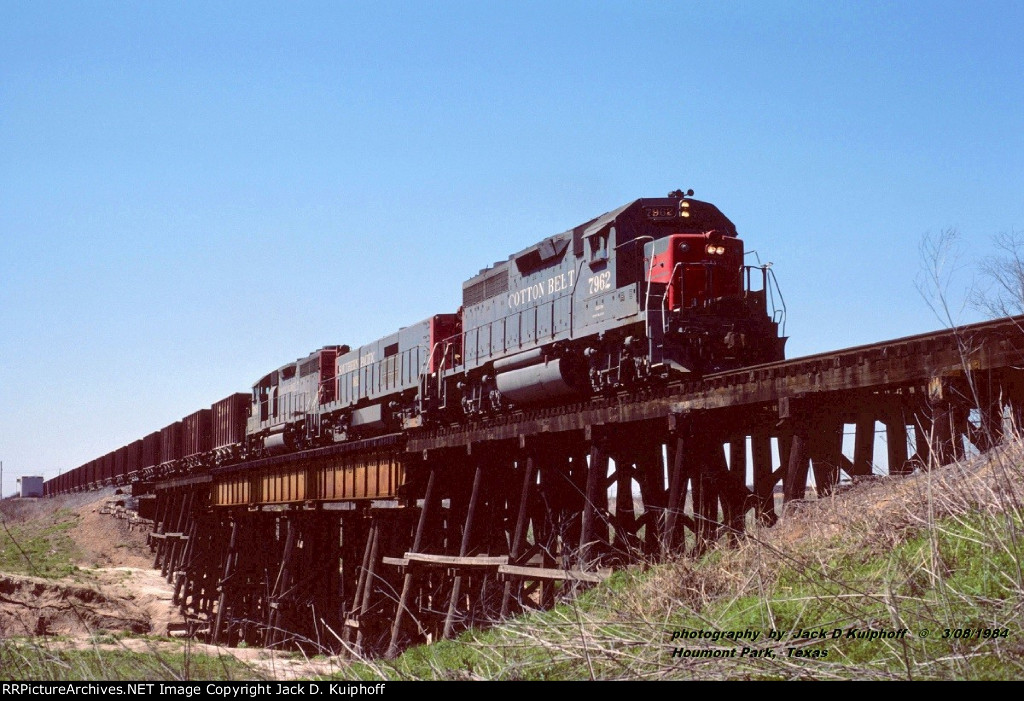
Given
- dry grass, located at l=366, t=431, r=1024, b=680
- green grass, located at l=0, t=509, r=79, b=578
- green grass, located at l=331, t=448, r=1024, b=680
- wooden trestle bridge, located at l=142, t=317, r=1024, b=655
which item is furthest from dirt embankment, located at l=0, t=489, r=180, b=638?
green grass, located at l=331, t=448, r=1024, b=680

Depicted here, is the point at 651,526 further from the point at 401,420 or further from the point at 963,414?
the point at 401,420

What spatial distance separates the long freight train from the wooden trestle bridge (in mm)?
1269

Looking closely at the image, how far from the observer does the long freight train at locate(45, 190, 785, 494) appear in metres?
15.2

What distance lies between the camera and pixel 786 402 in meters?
10.2

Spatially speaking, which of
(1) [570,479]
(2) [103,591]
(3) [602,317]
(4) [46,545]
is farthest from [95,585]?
(4) [46,545]

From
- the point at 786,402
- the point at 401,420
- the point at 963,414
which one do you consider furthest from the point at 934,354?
the point at 401,420

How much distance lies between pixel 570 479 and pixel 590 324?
3059 mm

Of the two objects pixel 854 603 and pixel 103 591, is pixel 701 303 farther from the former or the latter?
pixel 103 591

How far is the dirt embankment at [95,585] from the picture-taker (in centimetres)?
2644

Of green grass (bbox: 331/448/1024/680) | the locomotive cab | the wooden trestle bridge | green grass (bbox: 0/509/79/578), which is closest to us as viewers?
green grass (bbox: 331/448/1024/680)

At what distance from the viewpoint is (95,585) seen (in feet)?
63.9

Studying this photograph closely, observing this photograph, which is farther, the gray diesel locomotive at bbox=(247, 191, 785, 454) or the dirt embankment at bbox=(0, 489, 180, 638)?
the dirt embankment at bbox=(0, 489, 180, 638)

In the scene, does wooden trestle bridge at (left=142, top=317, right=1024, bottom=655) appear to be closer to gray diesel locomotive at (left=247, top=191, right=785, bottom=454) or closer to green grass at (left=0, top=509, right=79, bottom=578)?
gray diesel locomotive at (left=247, top=191, right=785, bottom=454)
